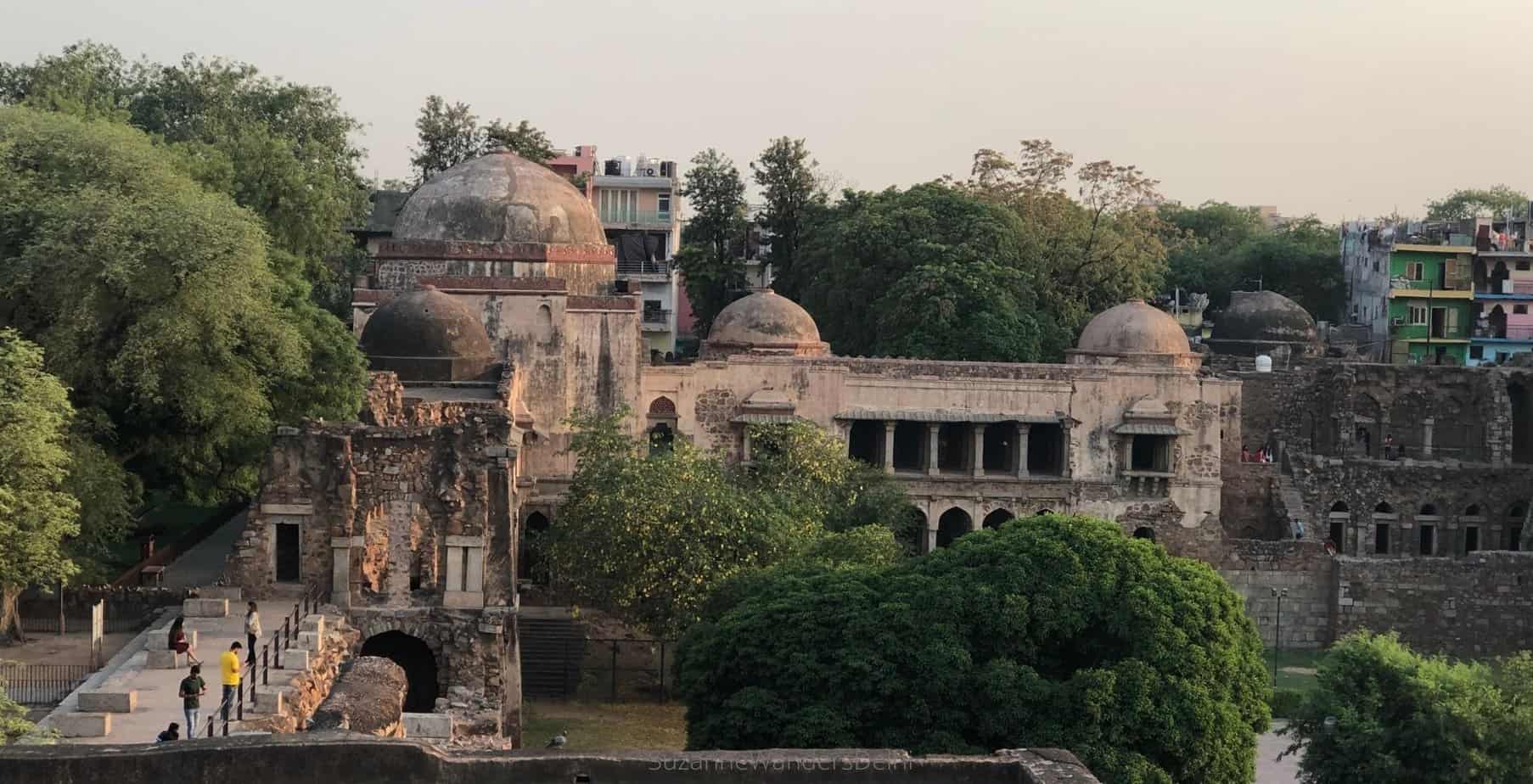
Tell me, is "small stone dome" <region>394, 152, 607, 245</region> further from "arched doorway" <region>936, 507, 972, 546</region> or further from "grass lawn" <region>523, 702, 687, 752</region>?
"grass lawn" <region>523, 702, 687, 752</region>

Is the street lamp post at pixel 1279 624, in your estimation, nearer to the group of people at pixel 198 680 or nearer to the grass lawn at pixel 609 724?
the grass lawn at pixel 609 724

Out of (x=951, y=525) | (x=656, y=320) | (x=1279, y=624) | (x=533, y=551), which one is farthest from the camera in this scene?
(x=656, y=320)

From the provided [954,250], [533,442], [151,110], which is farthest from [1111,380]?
[151,110]

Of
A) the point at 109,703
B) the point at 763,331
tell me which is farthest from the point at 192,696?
the point at 763,331

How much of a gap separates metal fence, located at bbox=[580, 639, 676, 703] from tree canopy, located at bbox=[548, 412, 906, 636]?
91 centimetres

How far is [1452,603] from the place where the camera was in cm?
4091

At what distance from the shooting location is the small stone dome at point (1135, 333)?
148 ft

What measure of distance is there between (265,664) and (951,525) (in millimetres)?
24680

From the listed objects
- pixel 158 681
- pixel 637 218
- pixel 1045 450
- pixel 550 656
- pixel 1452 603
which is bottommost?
pixel 550 656

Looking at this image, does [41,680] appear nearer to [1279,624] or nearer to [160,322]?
[160,322]

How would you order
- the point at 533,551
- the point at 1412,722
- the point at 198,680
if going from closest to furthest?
the point at 198,680
the point at 1412,722
the point at 533,551

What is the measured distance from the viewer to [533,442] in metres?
39.9

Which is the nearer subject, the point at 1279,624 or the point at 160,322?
the point at 160,322

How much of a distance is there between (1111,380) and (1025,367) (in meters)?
1.81
